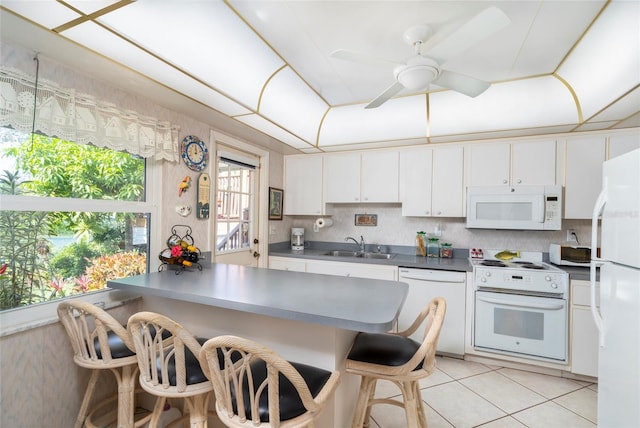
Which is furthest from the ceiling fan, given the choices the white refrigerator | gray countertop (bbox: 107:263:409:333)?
gray countertop (bbox: 107:263:409:333)

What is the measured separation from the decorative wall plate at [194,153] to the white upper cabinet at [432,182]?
7.01 ft

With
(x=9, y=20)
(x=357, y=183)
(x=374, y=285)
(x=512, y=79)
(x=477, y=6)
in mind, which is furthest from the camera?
(x=357, y=183)

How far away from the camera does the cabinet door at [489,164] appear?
2971mm

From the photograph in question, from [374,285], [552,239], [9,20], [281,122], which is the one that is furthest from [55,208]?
[552,239]

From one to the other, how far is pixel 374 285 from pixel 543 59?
6.87 ft

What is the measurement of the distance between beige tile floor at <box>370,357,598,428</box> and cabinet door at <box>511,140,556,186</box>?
1808 millimetres

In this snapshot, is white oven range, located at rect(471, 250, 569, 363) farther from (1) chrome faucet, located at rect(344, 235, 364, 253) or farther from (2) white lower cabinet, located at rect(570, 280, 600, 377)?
(1) chrome faucet, located at rect(344, 235, 364, 253)

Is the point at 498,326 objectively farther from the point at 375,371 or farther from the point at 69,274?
the point at 69,274

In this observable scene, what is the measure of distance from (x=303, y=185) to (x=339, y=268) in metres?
1.24

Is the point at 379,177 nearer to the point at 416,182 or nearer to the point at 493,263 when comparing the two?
the point at 416,182

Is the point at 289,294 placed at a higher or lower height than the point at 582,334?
higher

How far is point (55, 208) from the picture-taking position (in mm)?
1706

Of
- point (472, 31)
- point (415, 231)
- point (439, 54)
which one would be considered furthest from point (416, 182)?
point (472, 31)

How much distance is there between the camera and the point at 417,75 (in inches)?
67.7
